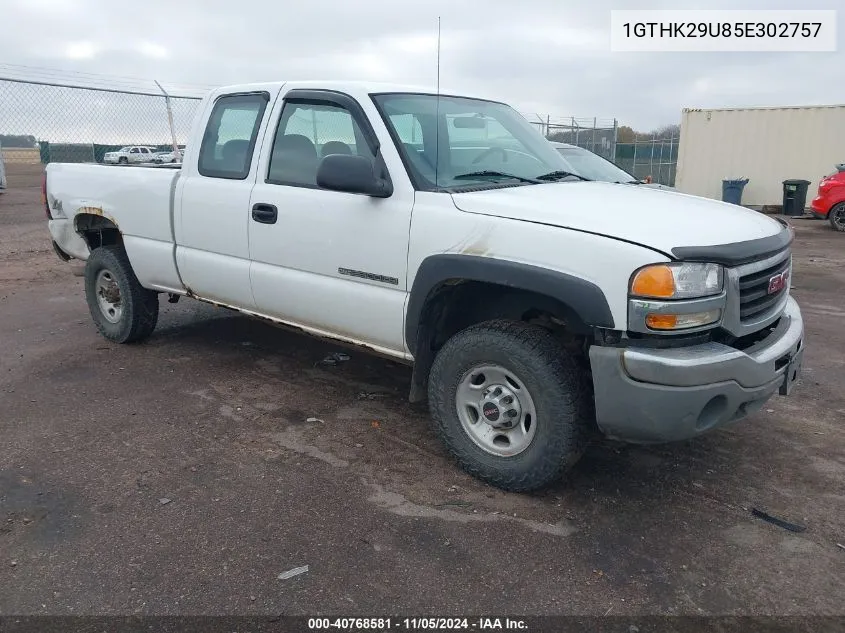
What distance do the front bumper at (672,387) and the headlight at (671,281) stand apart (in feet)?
0.78

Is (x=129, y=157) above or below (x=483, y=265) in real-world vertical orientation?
above

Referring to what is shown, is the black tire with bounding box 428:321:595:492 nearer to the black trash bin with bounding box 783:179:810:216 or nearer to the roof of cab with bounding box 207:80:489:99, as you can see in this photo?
the roof of cab with bounding box 207:80:489:99

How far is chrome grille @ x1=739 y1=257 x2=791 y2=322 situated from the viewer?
10.1ft

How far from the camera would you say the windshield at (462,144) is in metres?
3.73

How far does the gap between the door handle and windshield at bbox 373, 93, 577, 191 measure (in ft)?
2.97

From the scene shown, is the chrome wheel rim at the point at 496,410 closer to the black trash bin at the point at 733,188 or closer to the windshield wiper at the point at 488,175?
the windshield wiper at the point at 488,175

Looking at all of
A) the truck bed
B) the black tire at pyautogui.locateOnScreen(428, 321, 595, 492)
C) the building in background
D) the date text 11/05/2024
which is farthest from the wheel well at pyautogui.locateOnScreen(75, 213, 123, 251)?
the building in background

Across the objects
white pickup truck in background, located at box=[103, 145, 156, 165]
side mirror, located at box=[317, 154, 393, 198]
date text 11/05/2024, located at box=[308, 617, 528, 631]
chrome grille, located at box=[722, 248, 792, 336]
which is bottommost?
date text 11/05/2024, located at box=[308, 617, 528, 631]

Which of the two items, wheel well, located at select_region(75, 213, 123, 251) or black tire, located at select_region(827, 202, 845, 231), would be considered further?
black tire, located at select_region(827, 202, 845, 231)

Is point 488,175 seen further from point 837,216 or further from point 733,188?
point 733,188

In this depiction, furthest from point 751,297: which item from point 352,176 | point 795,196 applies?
point 795,196

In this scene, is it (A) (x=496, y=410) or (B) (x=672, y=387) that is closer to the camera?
(B) (x=672, y=387)

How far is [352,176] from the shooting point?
3553mm

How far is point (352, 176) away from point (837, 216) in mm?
14130
